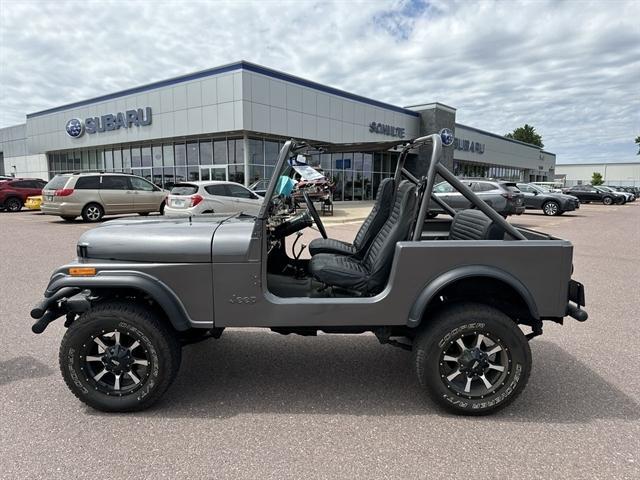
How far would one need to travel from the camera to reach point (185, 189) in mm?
12656

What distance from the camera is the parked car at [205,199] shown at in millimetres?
12289

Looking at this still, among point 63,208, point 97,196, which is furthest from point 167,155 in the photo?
point 63,208

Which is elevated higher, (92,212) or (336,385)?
(92,212)

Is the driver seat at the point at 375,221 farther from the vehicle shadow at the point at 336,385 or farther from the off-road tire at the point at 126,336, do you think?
the off-road tire at the point at 126,336

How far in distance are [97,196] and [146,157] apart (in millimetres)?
14388

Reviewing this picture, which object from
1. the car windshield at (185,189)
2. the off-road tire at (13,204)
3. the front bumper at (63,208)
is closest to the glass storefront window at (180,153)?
the off-road tire at (13,204)

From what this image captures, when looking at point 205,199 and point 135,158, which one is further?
point 135,158

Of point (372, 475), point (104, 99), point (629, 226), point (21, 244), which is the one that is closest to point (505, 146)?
point (629, 226)

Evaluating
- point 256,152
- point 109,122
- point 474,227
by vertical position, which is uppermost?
point 109,122

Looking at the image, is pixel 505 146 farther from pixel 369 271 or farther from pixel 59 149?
pixel 369 271

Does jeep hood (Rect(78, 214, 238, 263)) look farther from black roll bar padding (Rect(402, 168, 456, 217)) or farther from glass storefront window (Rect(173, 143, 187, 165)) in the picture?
glass storefront window (Rect(173, 143, 187, 165))

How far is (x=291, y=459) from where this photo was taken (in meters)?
2.44

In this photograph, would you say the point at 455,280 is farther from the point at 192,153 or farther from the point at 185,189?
the point at 192,153

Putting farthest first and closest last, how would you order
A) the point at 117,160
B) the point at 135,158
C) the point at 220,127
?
the point at 117,160, the point at 135,158, the point at 220,127
